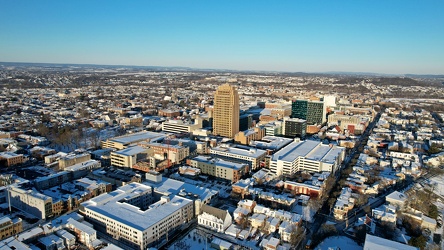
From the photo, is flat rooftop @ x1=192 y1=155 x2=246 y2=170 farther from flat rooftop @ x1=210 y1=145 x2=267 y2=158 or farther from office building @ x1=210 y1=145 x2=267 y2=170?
flat rooftop @ x1=210 y1=145 x2=267 y2=158

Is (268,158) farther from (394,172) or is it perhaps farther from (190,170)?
(394,172)

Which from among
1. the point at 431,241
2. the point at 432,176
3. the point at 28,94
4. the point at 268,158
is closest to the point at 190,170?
the point at 268,158

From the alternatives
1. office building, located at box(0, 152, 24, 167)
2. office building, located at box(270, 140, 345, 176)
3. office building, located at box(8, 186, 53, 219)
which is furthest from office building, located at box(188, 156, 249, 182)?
office building, located at box(0, 152, 24, 167)

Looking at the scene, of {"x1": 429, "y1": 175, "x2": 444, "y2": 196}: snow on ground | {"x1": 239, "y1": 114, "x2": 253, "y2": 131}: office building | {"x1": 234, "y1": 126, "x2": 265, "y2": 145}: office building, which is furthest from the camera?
{"x1": 239, "y1": 114, "x2": 253, "y2": 131}: office building

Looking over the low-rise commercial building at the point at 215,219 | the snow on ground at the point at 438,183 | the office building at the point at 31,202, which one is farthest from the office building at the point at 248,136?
the office building at the point at 31,202

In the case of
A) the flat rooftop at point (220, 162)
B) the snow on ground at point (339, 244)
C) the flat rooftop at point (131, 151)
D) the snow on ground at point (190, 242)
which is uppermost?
the flat rooftop at point (131, 151)

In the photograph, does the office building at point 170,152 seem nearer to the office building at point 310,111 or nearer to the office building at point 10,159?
the office building at point 10,159

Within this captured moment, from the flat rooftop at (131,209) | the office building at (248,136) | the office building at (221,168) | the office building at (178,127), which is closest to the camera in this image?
the flat rooftop at (131,209)

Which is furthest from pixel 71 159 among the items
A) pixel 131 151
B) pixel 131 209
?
pixel 131 209
